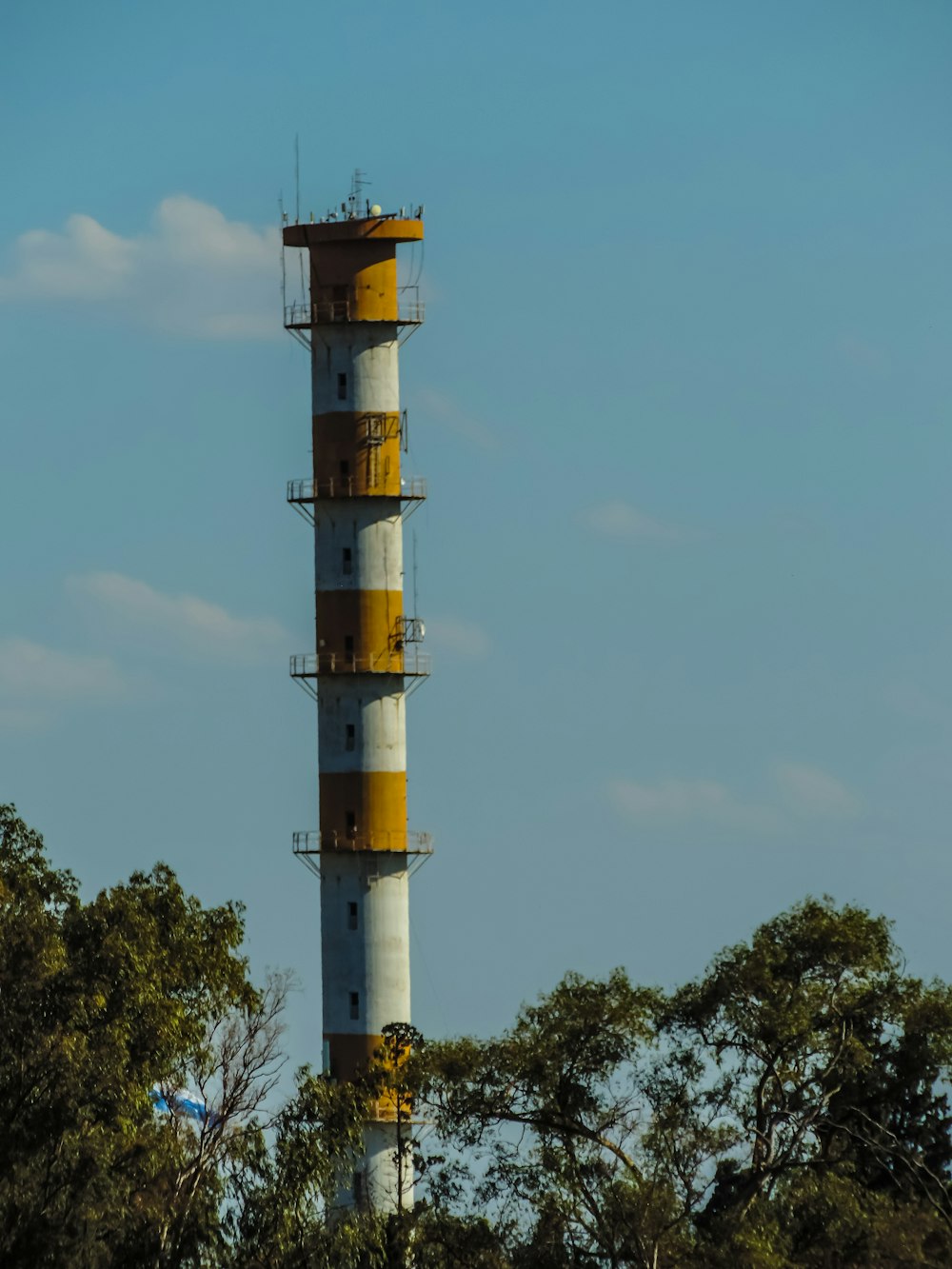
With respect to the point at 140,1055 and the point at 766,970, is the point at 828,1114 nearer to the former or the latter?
the point at 766,970

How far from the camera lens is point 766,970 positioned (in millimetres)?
55062

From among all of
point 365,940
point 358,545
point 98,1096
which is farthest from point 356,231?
point 98,1096

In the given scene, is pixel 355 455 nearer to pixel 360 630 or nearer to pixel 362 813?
pixel 360 630

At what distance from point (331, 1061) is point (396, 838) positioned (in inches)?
246

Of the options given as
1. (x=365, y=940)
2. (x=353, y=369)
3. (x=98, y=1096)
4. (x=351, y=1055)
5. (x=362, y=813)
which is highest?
(x=353, y=369)

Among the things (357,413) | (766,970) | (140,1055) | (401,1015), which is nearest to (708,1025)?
(766,970)

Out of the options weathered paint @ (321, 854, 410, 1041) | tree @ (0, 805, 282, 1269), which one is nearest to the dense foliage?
tree @ (0, 805, 282, 1269)

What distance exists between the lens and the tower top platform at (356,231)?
79.8 metres

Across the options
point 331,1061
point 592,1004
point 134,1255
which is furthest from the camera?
point 331,1061

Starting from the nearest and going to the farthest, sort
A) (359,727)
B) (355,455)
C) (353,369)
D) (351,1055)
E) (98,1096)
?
(98,1096) → (351,1055) → (359,727) → (355,455) → (353,369)

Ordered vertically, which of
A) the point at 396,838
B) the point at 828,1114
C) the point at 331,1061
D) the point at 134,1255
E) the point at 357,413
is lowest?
the point at 134,1255

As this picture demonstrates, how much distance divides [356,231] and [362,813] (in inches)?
647

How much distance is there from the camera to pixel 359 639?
77.9m

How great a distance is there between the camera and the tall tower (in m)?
76.9
